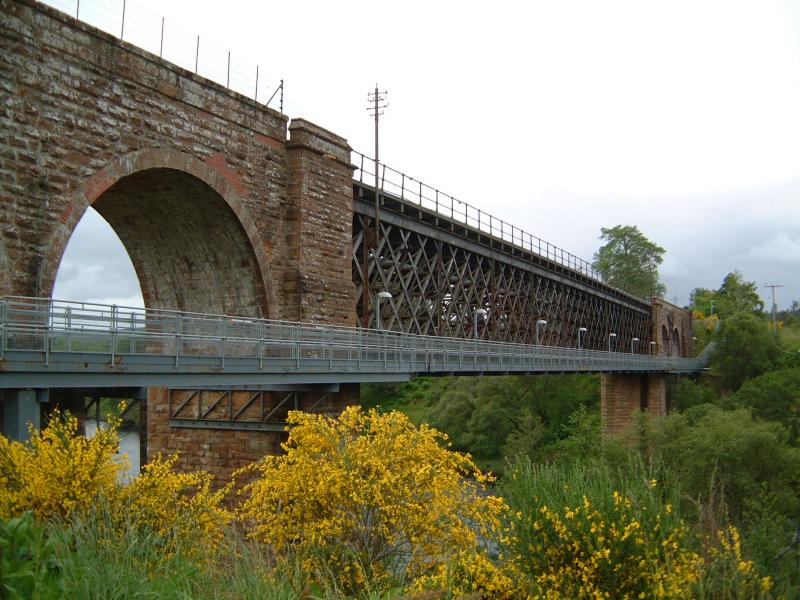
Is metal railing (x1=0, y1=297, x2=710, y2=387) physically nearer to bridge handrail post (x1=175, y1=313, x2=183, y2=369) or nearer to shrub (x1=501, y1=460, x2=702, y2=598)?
bridge handrail post (x1=175, y1=313, x2=183, y2=369)

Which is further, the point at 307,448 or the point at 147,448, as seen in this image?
the point at 147,448

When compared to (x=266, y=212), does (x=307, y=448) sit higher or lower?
lower

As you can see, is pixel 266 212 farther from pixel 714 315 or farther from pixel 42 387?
pixel 714 315

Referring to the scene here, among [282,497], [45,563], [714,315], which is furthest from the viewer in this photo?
[714,315]

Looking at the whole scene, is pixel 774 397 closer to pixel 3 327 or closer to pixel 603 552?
pixel 603 552

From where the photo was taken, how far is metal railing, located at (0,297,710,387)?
35.6 feet

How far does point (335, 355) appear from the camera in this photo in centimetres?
1875

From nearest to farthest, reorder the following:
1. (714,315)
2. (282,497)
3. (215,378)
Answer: (282,497)
(215,378)
(714,315)

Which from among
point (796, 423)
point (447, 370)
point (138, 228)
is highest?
point (138, 228)

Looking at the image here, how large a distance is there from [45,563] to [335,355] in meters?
13.1

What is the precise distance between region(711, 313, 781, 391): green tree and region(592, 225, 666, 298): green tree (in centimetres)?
2081

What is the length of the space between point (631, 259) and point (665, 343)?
1360 cm

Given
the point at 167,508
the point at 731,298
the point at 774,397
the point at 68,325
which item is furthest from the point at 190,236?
the point at 731,298

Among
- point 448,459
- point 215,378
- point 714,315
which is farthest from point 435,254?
point 714,315
